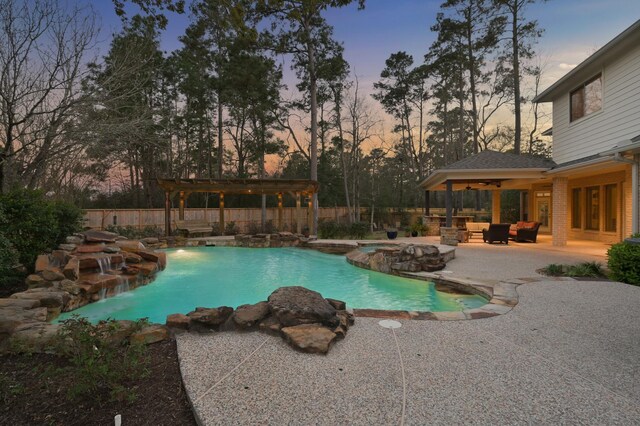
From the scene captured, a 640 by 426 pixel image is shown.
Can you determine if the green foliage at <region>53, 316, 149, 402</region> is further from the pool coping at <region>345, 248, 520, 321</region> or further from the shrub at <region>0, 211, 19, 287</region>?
the shrub at <region>0, 211, 19, 287</region>

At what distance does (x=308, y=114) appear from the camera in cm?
2050


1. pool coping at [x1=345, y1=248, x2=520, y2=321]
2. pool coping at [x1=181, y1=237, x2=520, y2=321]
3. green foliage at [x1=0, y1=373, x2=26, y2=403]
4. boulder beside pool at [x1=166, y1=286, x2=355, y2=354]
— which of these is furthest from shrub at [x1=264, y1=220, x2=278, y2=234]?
green foliage at [x1=0, y1=373, x2=26, y2=403]

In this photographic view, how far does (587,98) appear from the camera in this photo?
9211mm

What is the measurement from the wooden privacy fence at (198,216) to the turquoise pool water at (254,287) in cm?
547

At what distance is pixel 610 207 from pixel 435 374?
1179 cm

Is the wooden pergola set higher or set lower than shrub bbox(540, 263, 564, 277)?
higher

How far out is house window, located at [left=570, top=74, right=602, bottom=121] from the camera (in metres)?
8.76

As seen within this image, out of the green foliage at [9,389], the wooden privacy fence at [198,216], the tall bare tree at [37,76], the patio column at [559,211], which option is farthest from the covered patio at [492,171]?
the green foliage at [9,389]

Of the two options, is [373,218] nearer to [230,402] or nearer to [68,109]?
[68,109]

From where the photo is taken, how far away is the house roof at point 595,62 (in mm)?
7225

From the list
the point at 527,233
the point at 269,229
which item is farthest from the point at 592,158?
the point at 269,229

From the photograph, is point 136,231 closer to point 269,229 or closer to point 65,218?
point 269,229

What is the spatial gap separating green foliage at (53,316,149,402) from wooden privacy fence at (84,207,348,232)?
10656 millimetres

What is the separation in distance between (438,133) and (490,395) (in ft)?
99.6
